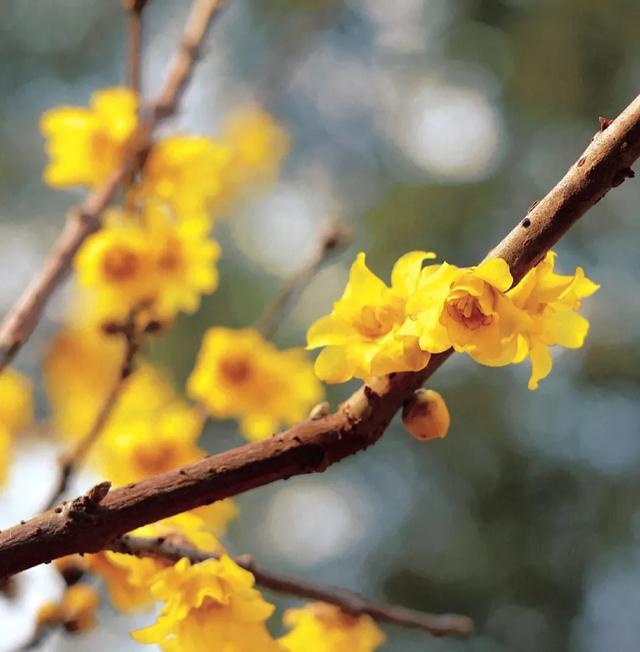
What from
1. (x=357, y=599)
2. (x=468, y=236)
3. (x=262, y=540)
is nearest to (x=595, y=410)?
(x=468, y=236)

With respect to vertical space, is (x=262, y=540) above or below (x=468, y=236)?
below

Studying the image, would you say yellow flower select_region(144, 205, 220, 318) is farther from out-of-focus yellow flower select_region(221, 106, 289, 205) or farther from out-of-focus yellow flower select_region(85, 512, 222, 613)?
out-of-focus yellow flower select_region(221, 106, 289, 205)

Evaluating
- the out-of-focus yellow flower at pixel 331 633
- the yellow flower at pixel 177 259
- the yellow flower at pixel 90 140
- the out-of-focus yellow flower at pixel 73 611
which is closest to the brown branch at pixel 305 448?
the out-of-focus yellow flower at pixel 331 633

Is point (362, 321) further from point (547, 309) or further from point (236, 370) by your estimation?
point (236, 370)

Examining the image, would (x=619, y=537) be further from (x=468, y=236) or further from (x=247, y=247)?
(x=247, y=247)

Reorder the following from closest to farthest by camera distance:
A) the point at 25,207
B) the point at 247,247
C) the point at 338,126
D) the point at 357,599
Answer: the point at 357,599 → the point at 25,207 → the point at 247,247 → the point at 338,126

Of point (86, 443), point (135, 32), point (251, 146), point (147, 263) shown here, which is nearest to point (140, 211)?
point (147, 263)

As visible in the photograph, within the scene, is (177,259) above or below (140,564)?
above
